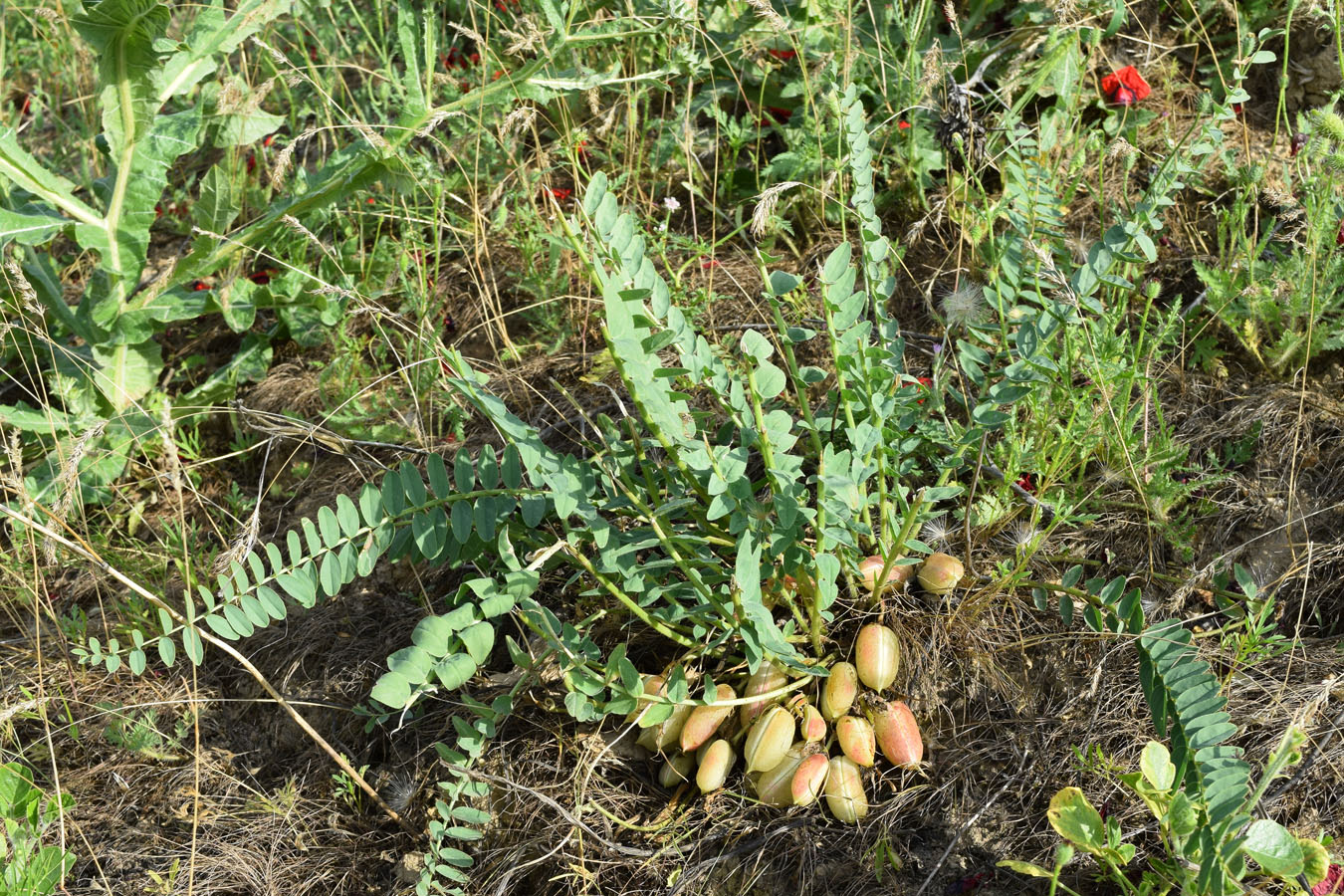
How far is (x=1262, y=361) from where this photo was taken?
2.14 metres

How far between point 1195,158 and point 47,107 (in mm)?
3426

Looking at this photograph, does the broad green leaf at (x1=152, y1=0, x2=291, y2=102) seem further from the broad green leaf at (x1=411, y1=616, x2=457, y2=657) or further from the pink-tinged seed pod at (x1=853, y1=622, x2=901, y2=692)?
the pink-tinged seed pod at (x1=853, y1=622, x2=901, y2=692)

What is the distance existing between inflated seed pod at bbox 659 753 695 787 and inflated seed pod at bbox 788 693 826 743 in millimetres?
198

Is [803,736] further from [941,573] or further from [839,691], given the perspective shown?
[941,573]

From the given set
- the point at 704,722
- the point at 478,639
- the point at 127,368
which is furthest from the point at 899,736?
the point at 127,368

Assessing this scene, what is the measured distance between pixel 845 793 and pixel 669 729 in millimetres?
307

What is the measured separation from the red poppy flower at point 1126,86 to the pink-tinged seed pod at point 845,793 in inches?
65.6

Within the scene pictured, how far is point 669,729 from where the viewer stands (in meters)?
1.81

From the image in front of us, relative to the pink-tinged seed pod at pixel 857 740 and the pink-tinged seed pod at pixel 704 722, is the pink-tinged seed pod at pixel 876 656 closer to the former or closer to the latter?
the pink-tinged seed pod at pixel 857 740

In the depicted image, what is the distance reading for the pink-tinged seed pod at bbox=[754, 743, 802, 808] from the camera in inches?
69.1

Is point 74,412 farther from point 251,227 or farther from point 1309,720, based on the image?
point 1309,720

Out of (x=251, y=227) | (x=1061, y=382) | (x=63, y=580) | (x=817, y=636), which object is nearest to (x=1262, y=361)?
(x=1061, y=382)

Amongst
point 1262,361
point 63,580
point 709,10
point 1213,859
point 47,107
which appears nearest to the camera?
point 1213,859

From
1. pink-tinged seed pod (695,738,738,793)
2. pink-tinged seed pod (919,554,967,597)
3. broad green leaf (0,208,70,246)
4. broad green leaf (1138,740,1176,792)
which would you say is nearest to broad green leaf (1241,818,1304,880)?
broad green leaf (1138,740,1176,792)
